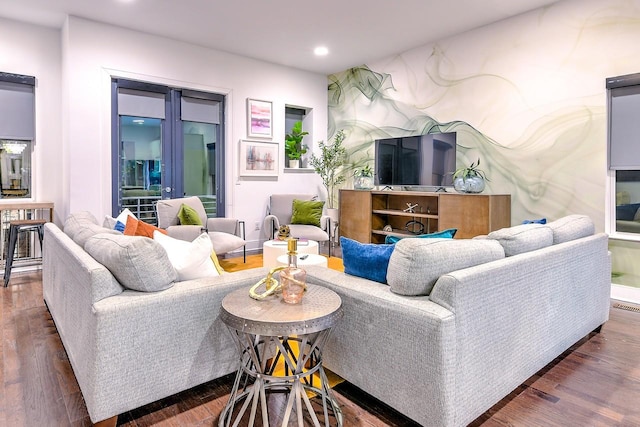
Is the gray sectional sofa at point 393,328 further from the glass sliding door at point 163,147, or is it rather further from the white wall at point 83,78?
the glass sliding door at point 163,147

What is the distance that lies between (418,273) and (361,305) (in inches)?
12.8

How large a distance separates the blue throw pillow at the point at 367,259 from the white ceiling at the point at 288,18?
3068 millimetres

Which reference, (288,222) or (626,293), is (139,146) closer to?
(288,222)

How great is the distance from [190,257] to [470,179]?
3.59m

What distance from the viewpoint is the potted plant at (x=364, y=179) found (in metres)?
5.84

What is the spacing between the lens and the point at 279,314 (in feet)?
5.16

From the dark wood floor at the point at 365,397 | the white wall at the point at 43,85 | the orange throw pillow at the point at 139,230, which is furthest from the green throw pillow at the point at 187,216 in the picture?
the orange throw pillow at the point at 139,230

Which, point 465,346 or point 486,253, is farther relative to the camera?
point 486,253

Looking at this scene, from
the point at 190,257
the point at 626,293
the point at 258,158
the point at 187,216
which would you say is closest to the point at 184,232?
the point at 187,216

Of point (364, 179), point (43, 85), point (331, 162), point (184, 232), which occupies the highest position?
point (43, 85)

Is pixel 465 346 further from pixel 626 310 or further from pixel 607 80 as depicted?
pixel 607 80

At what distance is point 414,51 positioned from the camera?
544 centimetres

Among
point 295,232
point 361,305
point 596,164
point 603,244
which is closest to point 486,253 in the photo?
point 361,305

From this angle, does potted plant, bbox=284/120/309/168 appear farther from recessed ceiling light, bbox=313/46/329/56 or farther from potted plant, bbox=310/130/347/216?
recessed ceiling light, bbox=313/46/329/56
